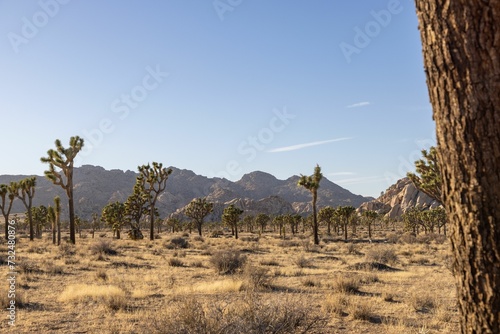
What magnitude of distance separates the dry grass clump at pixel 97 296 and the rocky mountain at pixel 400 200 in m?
121

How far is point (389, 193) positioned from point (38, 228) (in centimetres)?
13488

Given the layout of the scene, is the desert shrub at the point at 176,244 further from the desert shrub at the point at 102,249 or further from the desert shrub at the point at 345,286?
the desert shrub at the point at 345,286

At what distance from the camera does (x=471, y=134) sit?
2.23 meters

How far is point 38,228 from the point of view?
4628cm

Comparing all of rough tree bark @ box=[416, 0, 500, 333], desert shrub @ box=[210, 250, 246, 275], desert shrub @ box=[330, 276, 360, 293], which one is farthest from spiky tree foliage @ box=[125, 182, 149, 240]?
rough tree bark @ box=[416, 0, 500, 333]

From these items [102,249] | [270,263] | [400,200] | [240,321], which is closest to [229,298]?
[240,321]

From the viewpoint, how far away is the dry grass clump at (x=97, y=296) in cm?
917

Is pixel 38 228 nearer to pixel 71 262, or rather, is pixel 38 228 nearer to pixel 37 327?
pixel 71 262

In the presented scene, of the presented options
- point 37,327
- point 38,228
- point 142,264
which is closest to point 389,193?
point 38,228

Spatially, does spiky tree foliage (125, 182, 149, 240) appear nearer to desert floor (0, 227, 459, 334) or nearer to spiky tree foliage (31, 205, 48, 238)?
spiky tree foliage (31, 205, 48, 238)

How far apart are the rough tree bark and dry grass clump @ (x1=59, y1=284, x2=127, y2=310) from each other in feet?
28.0

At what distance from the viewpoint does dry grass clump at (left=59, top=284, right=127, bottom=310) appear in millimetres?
9172

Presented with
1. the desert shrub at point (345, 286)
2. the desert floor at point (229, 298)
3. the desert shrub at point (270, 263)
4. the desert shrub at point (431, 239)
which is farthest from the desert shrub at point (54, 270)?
the desert shrub at point (431, 239)

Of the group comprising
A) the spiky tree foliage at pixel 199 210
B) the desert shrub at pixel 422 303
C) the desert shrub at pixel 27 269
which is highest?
the spiky tree foliage at pixel 199 210
